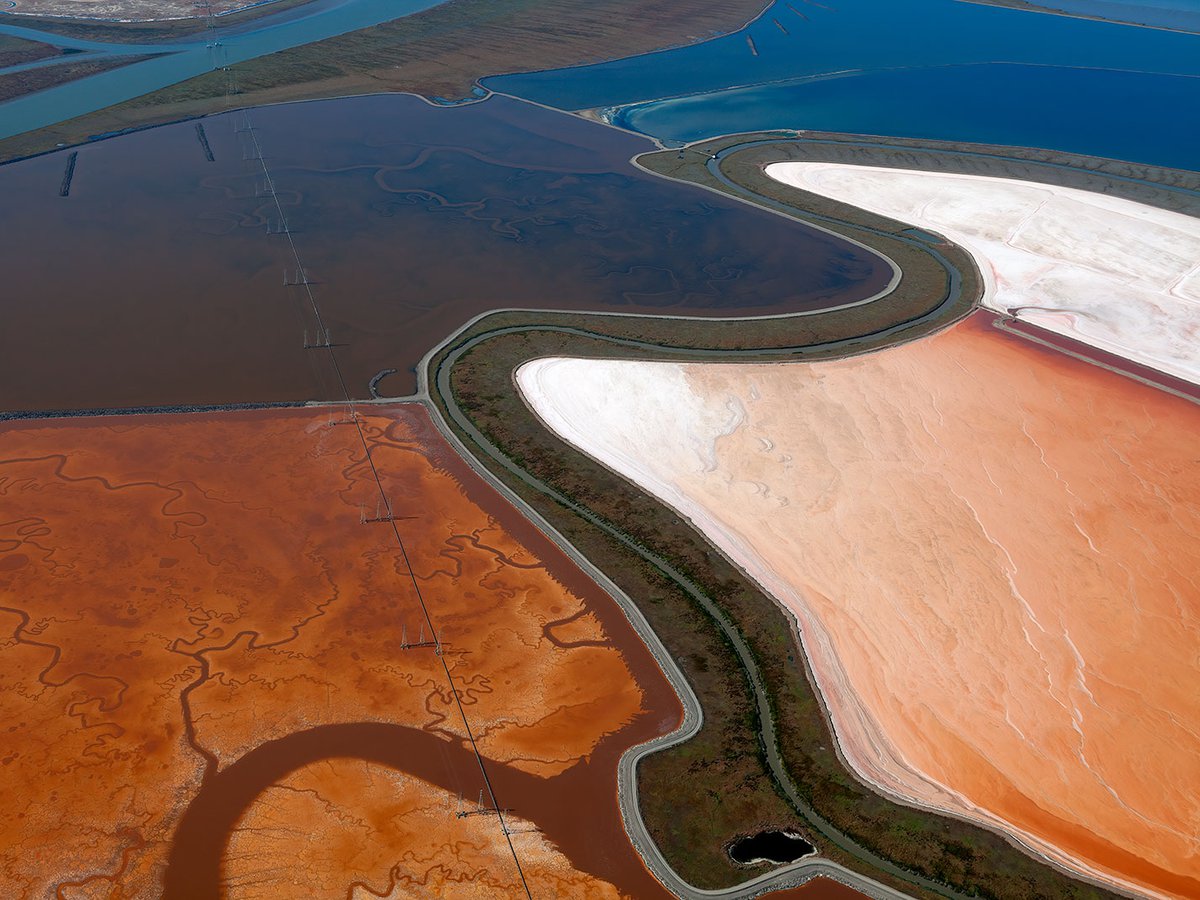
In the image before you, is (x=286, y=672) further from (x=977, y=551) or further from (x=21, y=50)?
(x=21, y=50)

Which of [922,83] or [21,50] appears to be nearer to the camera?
[21,50]

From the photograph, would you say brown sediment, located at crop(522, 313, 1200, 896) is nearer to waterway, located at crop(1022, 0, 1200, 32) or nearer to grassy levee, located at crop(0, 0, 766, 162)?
grassy levee, located at crop(0, 0, 766, 162)

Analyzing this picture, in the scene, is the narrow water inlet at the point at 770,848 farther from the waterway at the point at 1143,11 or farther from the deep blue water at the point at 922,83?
the waterway at the point at 1143,11

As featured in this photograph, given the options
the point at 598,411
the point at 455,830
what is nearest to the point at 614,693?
the point at 455,830

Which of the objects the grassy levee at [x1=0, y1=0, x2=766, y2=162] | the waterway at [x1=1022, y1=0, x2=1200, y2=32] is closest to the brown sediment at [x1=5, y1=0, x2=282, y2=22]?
the grassy levee at [x1=0, y1=0, x2=766, y2=162]

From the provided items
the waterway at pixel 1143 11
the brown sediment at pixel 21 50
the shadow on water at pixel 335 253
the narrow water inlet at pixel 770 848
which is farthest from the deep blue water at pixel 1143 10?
the narrow water inlet at pixel 770 848

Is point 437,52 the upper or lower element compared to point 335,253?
upper

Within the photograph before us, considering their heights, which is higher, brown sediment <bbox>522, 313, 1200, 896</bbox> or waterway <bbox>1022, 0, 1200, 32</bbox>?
waterway <bbox>1022, 0, 1200, 32</bbox>

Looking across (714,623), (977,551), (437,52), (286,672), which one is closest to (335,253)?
(286,672)

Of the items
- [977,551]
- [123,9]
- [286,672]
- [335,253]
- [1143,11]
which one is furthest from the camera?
[1143,11]
